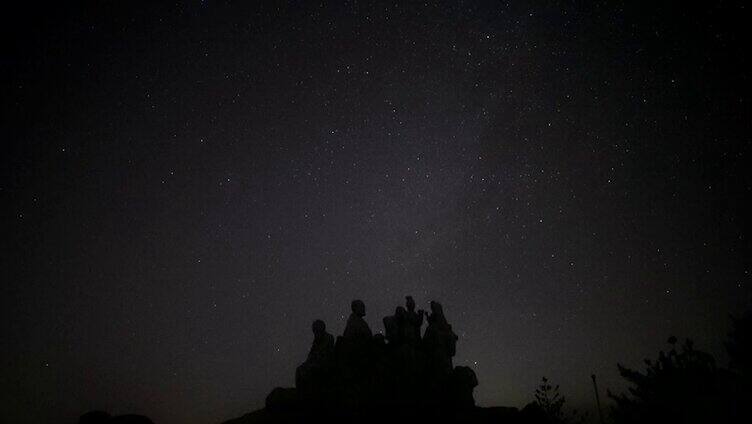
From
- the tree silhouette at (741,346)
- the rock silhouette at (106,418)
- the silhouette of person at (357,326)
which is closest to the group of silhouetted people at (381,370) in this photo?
the silhouette of person at (357,326)

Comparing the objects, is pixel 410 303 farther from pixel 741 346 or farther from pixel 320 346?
pixel 741 346

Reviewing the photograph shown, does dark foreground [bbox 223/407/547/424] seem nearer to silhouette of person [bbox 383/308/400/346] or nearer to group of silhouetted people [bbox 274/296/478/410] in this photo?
group of silhouetted people [bbox 274/296/478/410]

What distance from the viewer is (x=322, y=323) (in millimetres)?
24828

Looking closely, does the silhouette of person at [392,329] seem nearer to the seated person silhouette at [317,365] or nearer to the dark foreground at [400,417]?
the seated person silhouette at [317,365]

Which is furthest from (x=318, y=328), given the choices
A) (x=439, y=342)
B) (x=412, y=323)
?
(x=439, y=342)

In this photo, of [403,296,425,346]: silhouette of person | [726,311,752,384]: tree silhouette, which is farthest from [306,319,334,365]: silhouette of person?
[726,311,752,384]: tree silhouette

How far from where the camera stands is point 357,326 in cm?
2445

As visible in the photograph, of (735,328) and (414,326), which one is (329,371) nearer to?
(414,326)

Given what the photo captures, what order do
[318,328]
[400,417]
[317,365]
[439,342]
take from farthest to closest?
[439,342] → [318,328] → [317,365] → [400,417]

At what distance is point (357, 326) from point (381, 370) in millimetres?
2996

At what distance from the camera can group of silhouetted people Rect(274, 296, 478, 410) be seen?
21422mm

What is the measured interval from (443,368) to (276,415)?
9406 millimetres

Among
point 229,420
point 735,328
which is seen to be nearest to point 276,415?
point 229,420

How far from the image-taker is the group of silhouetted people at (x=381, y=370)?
21.4 meters
